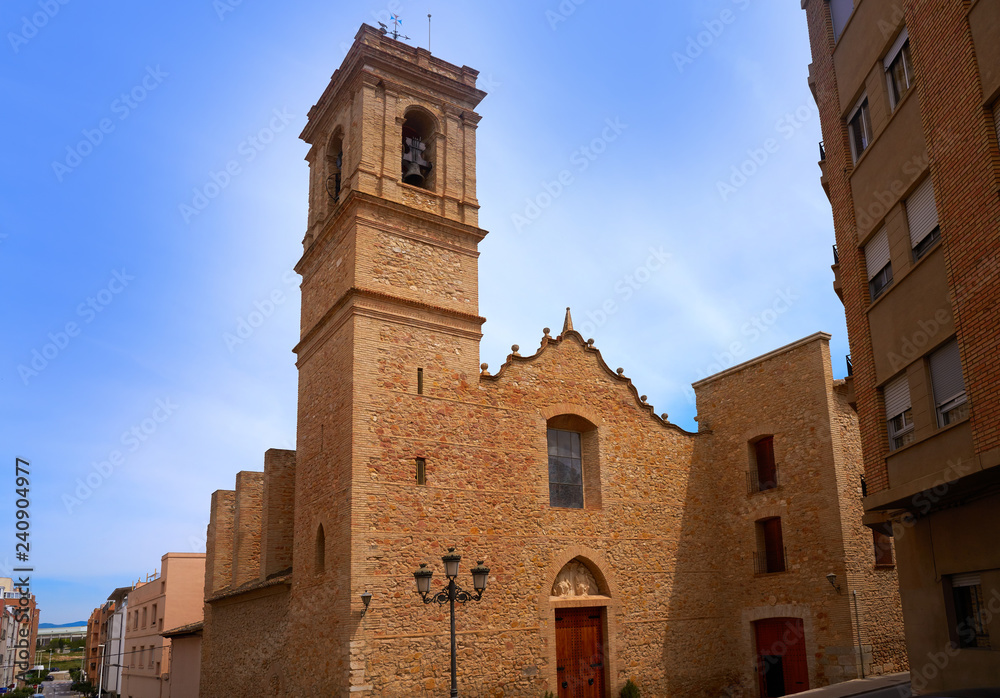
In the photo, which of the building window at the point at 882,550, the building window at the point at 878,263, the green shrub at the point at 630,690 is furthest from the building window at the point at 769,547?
the building window at the point at 878,263

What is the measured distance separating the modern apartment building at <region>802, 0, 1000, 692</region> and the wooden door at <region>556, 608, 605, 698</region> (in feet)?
25.8

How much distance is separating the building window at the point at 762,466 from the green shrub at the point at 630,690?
6003 millimetres

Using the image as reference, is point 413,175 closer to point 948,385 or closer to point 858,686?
point 948,385

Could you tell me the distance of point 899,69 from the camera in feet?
38.0

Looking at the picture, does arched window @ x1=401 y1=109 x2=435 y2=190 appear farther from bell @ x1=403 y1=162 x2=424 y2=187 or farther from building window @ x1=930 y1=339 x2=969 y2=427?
building window @ x1=930 y1=339 x2=969 y2=427

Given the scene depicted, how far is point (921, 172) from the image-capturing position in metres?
10.6

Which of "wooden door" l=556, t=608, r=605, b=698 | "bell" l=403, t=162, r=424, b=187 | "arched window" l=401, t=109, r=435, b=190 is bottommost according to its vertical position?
"wooden door" l=556, t=608, r=605, b=698

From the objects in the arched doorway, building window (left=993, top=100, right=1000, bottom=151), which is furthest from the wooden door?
building window (left=993, top=100, right=1000, bottom=151)

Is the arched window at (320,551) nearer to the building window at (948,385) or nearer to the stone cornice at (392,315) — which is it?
the stone cornice at (392,315)

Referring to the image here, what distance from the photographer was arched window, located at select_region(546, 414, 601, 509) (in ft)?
61.8

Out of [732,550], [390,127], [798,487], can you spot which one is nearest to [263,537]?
[390,127]

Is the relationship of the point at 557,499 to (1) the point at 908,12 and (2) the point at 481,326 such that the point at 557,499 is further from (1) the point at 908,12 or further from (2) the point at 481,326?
(1) the point at 908,12

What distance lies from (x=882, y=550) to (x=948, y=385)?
32.9 feet

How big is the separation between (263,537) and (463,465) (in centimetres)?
666
